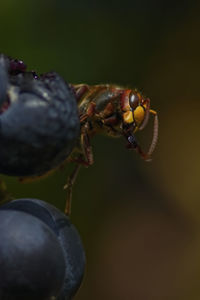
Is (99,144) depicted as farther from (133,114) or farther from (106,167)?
(133,114)

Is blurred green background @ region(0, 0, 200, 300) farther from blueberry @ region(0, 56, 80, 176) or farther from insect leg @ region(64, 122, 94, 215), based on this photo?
blueberry @ region(0, 56, 80, 176)

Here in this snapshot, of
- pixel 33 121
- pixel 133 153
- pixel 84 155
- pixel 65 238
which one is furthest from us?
pixel 133 153

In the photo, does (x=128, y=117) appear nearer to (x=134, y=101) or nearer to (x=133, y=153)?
(x=134, y=101)

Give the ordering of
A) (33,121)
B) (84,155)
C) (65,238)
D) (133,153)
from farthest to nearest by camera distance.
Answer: (133,153) < (84,155) < (65,238) < (33,121)

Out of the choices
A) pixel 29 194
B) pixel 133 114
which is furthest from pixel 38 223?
pixel 29 194

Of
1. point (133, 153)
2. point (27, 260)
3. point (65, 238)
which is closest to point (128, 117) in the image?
point (65, 238)

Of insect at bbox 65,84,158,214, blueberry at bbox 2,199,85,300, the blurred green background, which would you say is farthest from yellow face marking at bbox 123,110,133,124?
Answer: the blurred green background
